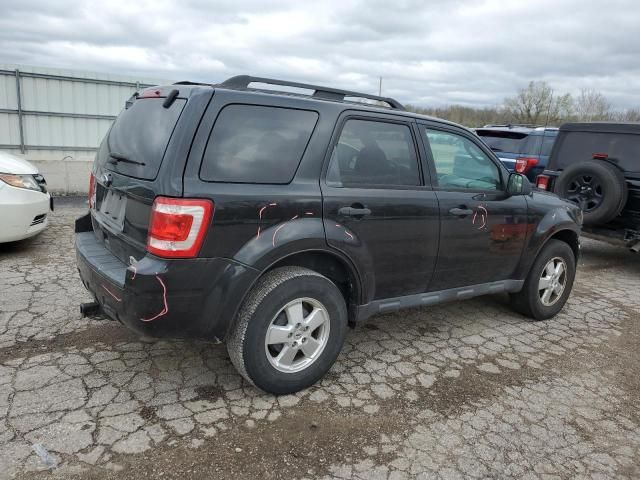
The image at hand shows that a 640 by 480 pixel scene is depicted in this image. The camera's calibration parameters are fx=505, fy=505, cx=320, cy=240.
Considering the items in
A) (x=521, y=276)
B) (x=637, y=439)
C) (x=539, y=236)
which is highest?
(x=539, y=236)

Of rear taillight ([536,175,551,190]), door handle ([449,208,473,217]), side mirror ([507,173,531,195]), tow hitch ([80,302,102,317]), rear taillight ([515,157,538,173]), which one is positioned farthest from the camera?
rear taillight ([515,157,538,173])

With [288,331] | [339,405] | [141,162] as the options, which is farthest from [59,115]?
[339,405]

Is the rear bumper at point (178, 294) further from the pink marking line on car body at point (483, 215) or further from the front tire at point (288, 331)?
the pink marking line on car body at point (483, 215)

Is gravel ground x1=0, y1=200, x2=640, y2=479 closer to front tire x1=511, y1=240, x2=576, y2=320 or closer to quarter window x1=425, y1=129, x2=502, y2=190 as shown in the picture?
front tire x1=511, y1=240, x2=576, y2=320

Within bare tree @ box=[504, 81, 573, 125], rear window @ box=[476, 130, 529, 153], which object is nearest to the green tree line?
bare tree @ box=[504, 81, 573, 125]

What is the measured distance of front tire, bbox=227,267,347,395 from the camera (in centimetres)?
291

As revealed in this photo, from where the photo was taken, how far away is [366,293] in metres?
3.35

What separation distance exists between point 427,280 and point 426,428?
1.15 meters

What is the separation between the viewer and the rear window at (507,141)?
29.0ft

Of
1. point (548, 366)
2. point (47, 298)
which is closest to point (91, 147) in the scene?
point (47, 298)

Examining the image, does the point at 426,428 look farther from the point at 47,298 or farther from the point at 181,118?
the point at 47,298

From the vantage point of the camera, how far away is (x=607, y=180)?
599 cm

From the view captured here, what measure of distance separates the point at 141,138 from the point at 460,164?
2.34m

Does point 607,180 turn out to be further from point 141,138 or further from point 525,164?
point 141,138
